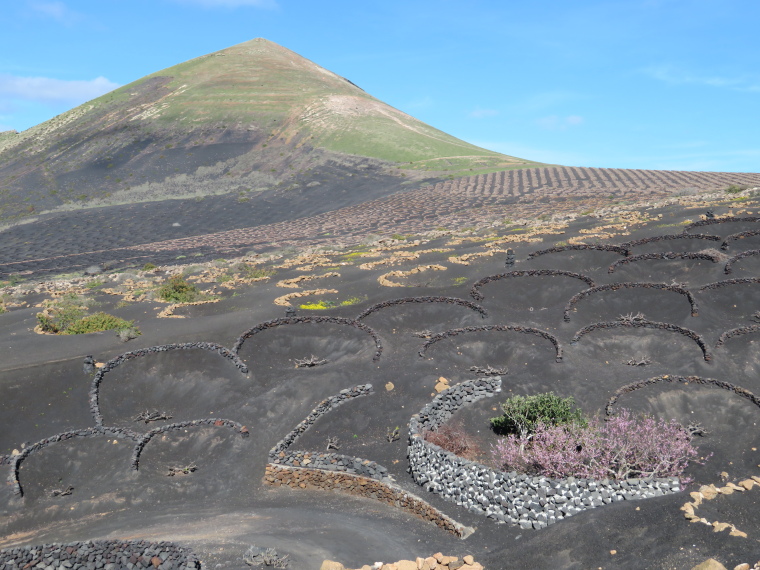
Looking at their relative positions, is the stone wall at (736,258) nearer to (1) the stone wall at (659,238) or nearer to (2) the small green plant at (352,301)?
(1) the stone wall at (659,238)

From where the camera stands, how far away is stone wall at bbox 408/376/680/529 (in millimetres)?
21469

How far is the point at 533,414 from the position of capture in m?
28.4

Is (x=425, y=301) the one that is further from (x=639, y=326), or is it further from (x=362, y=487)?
(x=362, y=487)

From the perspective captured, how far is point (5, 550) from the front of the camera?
22.8 meters

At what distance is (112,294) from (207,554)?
137 feet

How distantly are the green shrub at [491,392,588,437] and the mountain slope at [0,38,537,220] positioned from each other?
349ft

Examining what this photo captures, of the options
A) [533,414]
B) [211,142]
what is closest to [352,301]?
[533,414]

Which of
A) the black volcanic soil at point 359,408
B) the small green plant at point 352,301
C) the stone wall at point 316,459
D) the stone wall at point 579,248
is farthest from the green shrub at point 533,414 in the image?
the stone wall at point 579,248

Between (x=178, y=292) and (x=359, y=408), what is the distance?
26998 mm

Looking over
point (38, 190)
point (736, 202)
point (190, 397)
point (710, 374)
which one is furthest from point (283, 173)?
point (710, 374)

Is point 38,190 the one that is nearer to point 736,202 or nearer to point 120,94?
point 120,94

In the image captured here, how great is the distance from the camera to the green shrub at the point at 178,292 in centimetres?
5188

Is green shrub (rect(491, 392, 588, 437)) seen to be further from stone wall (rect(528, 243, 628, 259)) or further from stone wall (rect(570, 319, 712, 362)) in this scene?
stone wall (rect(528, 243, 628, 259))

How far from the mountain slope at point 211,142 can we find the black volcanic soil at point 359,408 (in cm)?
8550
